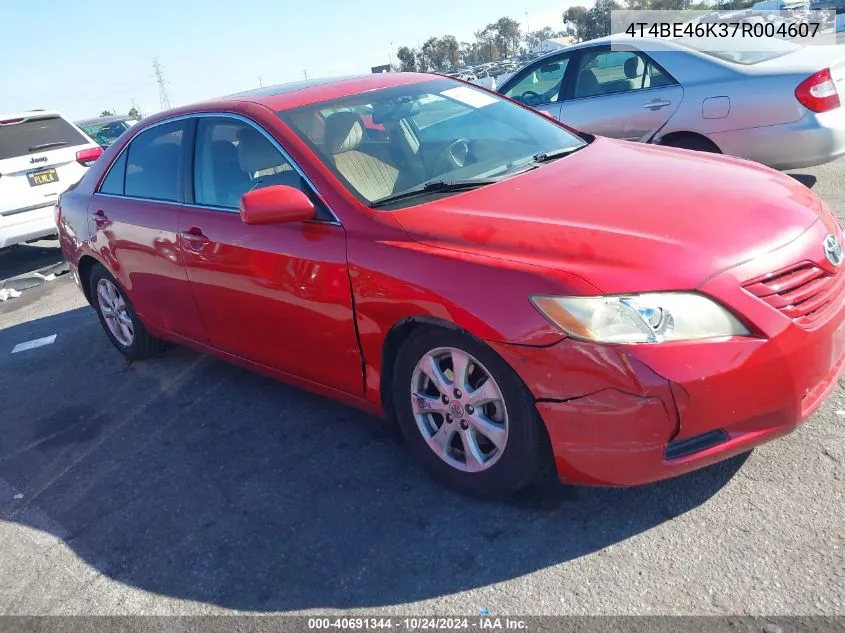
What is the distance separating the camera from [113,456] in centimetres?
392

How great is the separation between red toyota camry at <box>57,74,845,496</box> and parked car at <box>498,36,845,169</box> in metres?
2.60

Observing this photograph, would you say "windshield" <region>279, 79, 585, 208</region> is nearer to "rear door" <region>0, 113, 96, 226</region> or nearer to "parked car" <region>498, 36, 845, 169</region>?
"parked car" <region>498, 36, 845, 169</region>

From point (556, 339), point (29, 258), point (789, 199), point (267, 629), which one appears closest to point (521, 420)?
point (556, 339)

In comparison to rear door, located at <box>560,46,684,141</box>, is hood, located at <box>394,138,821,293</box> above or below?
above

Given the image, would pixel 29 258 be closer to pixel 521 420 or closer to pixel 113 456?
pixel 113 456

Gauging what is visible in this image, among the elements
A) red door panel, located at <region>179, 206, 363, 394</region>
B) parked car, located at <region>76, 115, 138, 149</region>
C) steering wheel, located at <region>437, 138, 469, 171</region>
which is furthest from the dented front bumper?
parked car, located at <region>76, 115, 138, 149</region>

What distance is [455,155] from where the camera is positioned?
3592 mm

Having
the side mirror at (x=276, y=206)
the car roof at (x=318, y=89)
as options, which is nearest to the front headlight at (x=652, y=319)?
the side mirror at (x=276, y=206)

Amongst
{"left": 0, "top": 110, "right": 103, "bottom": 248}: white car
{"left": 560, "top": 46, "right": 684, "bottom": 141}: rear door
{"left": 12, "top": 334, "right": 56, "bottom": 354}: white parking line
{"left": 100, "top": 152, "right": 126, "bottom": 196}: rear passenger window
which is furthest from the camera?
{"left": 0, "top": 110, "right": 103, "bottom": 248}: white car

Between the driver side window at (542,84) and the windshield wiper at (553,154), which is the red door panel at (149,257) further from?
the driver side window at (542,84)

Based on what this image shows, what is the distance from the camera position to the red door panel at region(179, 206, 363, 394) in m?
3.20

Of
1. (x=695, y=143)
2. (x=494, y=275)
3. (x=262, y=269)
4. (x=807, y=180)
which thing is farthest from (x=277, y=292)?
(x=807, y=180)

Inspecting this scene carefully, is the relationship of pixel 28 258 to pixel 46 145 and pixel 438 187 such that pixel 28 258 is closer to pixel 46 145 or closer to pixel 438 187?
pixel 46 145

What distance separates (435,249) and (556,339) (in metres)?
0.62
